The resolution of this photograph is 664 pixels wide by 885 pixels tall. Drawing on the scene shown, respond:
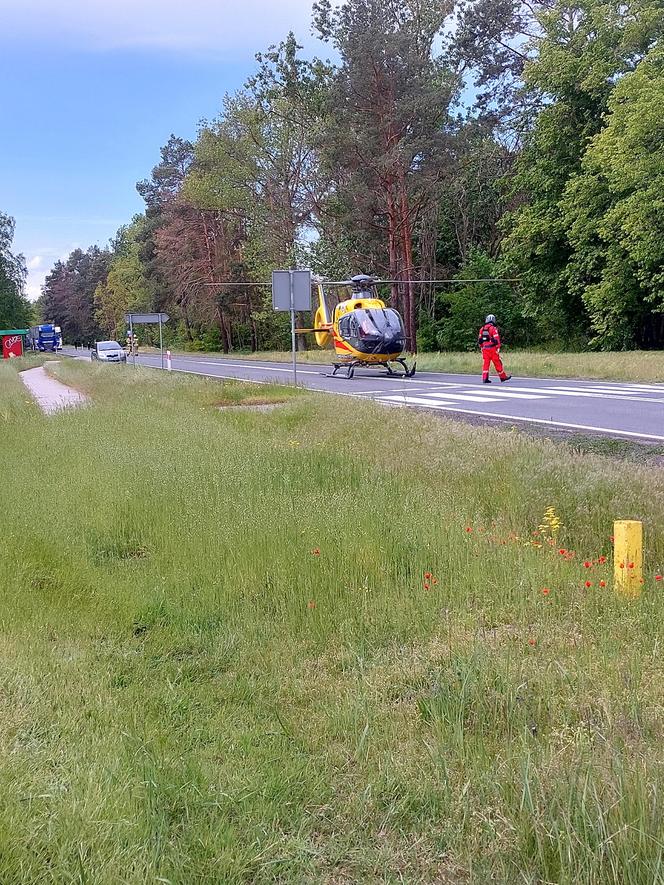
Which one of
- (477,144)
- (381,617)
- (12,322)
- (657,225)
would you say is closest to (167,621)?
(381,617)

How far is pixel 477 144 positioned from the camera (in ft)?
125

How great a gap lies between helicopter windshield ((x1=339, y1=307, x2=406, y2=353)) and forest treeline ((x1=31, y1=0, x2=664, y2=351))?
509 centimetres

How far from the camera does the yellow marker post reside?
4473 millimetres

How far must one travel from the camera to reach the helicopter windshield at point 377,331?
24250 millimetres

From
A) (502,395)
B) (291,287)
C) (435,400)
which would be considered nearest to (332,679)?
(435,400)

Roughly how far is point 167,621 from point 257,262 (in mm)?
48078

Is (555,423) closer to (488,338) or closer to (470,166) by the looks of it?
(488,338)

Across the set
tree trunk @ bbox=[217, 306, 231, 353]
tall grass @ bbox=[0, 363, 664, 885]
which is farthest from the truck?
tall grass @ bbox=[0, 363, 664, 885]

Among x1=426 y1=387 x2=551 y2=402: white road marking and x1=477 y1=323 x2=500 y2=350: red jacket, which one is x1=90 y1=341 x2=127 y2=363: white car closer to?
x1=477 y1=323 x2=500 y2=350: red jacket

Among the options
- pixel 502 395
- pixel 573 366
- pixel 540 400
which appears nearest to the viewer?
pixel 540 400

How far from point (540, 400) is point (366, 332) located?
33.0ft

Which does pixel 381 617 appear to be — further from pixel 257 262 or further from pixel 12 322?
pixel 12 322

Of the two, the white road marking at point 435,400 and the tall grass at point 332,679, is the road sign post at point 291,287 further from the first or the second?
the tall grass at point 332,679

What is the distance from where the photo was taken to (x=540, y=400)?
597 inches
